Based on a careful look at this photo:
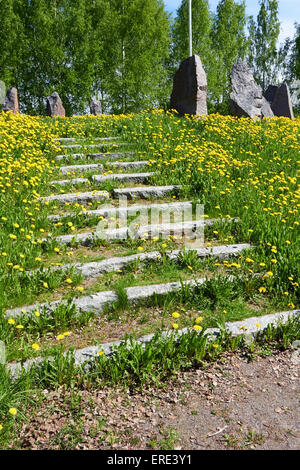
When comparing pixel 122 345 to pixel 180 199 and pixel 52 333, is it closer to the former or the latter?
pixel 52 333

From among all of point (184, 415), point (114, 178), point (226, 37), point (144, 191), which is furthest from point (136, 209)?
point (226, 37)

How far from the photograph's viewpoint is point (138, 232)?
4.24 metres

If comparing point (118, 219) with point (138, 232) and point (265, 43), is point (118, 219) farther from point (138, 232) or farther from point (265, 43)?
point (265, 43)

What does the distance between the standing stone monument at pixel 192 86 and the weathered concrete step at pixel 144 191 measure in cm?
569

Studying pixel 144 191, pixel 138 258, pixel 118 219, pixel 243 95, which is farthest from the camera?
pixel 243 95

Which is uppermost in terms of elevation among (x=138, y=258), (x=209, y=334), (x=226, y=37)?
(x=226, y=37)

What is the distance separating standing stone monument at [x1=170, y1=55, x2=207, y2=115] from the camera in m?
10.2

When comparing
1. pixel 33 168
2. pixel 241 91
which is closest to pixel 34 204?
pixel 33 168

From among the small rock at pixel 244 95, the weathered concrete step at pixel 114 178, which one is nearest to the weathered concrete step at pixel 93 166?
the weathered concrete step at pixel 114 178

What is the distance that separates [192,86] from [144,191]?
6263 mm

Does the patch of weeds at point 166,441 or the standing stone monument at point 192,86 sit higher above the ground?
the standing stone monument at point 192,86

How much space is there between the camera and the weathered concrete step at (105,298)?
2.93 meters

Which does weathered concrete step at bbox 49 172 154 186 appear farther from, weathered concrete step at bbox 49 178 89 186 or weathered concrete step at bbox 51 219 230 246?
weathered concrete step at bbox 51 219 230 246

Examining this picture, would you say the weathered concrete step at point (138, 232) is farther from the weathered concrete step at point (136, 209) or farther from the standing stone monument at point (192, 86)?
the standing stone monument at point (192, 86)
